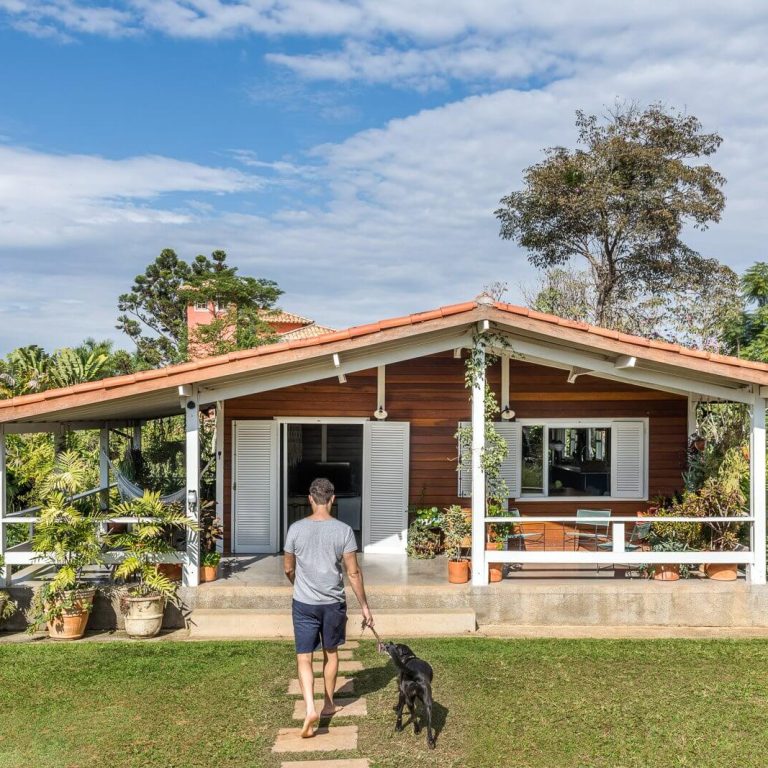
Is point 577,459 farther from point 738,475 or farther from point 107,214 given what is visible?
point 107,214

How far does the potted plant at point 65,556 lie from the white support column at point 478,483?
4.14 meters

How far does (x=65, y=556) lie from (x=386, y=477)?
184 inches

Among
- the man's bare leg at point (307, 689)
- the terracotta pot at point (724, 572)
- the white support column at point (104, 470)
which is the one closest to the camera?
the man's bare leg at point (307, 689)

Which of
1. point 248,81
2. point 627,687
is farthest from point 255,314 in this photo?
point 627,687

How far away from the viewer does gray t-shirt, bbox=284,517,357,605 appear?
5.05 m

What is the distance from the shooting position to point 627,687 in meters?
6.31

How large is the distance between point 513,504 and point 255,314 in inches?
792

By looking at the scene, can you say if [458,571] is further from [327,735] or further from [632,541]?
[327,735]

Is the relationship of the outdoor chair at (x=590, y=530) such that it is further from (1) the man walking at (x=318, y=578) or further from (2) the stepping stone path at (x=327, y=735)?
(1) the man walking at (x=318, y=578)

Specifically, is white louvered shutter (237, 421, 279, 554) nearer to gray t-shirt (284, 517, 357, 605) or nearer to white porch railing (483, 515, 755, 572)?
white porch railing (483, 515, 755, 572)

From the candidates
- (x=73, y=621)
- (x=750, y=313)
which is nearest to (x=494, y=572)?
(x=73, y=621)

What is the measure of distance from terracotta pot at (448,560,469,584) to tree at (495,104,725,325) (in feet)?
66.1

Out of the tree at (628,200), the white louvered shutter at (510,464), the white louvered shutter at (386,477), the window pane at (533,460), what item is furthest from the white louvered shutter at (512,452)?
the tree at (628,200)

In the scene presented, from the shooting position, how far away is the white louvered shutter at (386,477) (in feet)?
35.4
